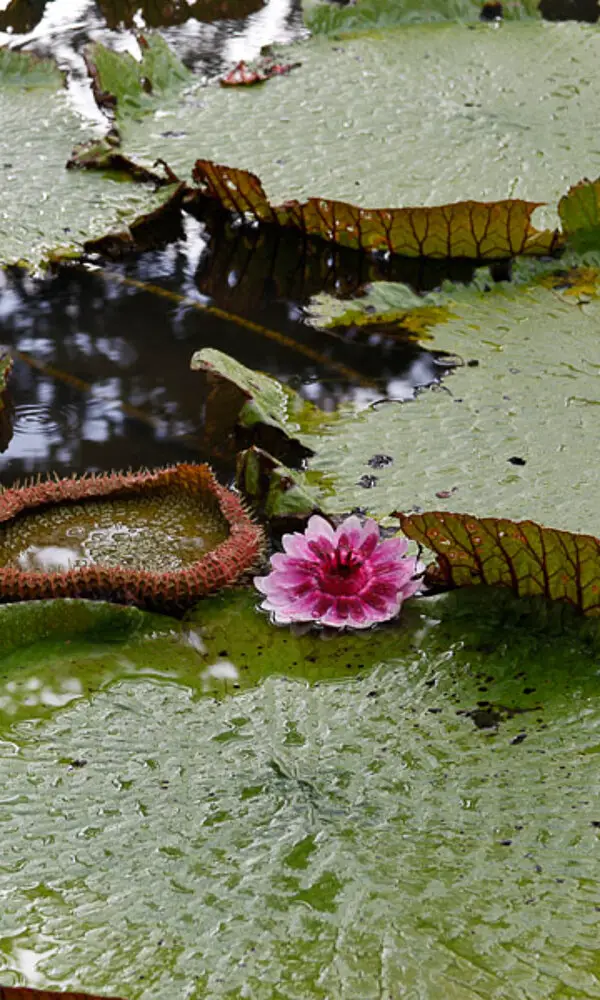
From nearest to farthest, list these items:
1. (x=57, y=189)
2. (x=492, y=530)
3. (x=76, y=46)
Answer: (x=492, y=530)
(x=57, y=189)
(x=76, y=46)

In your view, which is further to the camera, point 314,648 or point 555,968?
point 314,648

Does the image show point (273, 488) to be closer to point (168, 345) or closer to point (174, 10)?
point (168, 345)

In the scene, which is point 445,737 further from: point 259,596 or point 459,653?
point 259,596

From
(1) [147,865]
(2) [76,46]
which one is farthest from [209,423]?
(2) [76,46]

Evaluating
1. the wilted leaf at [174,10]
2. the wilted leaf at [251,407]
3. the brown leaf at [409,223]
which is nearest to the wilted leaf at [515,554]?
the wilted leaf at [251,407]

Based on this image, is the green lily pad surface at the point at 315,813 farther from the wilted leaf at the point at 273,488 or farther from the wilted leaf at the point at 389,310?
the wilted leaf at the point at 389,310

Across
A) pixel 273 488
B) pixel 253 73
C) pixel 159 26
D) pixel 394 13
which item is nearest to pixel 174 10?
pixel 159 26
